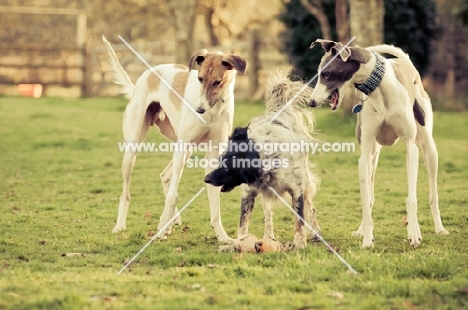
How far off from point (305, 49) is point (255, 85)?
7.52 feet

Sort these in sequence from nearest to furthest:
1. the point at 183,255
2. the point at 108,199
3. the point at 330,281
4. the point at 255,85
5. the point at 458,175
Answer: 1. the point at 330,281
2. the point at 183,255
3. the point at 108,199
4. the point at 458,175
5. the point at 255,85

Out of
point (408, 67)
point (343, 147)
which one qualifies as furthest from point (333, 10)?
point (408, 67)

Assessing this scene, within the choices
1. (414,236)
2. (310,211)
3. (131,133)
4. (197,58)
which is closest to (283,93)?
(197,58)

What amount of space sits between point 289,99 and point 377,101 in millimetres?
1019

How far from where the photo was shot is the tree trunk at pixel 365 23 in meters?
15.8

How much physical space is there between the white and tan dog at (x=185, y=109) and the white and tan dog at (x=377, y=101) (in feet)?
2.96

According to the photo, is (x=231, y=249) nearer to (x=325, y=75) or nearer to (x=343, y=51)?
(x=325, y=75)

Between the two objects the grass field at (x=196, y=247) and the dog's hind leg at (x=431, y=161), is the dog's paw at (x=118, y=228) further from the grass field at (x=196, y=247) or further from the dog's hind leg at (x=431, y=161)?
the dog's hind leg at (x=431, y=161)

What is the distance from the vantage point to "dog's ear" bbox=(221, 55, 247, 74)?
7.41 meters

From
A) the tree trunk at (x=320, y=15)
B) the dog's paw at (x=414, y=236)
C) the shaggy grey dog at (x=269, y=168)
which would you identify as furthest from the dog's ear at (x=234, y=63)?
the tree trunk at (x=320, y=15)

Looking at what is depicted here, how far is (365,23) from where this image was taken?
15.9 meters

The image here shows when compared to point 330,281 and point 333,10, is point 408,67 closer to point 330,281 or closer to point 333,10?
point 330,281

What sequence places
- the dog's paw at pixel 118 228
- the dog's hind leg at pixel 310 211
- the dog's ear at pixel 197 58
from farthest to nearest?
the dog's paw at pixel 118 228, the dog's ear at pixel 197 58, the dog's hind leg at pixel 310 211

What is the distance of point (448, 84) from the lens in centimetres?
2259
